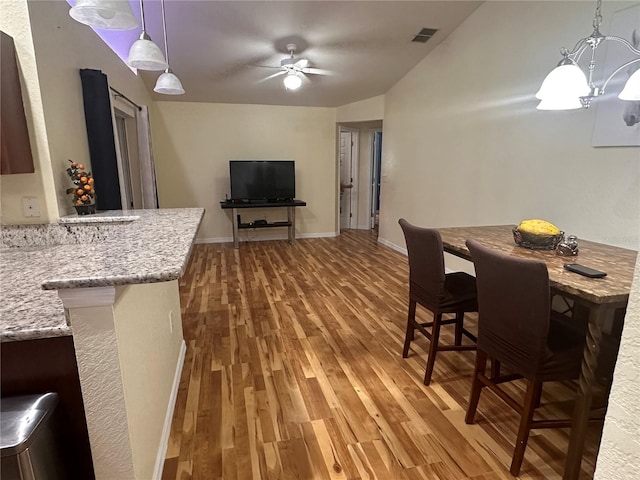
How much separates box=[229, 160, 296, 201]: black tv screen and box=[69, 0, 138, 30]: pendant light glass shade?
13.6 ft

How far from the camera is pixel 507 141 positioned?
10.1 feet

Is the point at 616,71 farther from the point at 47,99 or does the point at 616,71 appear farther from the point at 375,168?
the point at 375,168

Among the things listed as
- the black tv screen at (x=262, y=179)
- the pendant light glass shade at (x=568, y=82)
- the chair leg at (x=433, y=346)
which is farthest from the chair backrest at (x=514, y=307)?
the black tv screen at (x=262, y=179)

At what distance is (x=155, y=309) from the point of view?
5.34 feet

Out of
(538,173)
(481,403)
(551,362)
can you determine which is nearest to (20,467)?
(551,362)

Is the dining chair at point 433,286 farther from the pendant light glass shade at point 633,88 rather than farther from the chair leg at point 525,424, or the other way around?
the pendant light glass shade at point 633,88

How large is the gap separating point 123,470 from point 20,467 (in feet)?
0.97

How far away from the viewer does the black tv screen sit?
18.5 ft

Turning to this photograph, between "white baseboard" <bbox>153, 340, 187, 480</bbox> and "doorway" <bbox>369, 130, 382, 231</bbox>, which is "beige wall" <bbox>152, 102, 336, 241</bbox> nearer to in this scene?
"doorway" <bbox>369, 130, 382, 231</bbox>

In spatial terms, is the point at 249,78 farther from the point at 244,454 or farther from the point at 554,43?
the point at 244,454

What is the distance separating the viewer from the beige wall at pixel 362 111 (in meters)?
5.50

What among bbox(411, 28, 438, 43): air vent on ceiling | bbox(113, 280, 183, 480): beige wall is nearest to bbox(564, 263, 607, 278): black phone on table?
bbox(113, 280, 183, 480): beige wall

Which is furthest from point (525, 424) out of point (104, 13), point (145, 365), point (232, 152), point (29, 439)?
point (232, 152)

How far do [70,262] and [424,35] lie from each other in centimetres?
406
